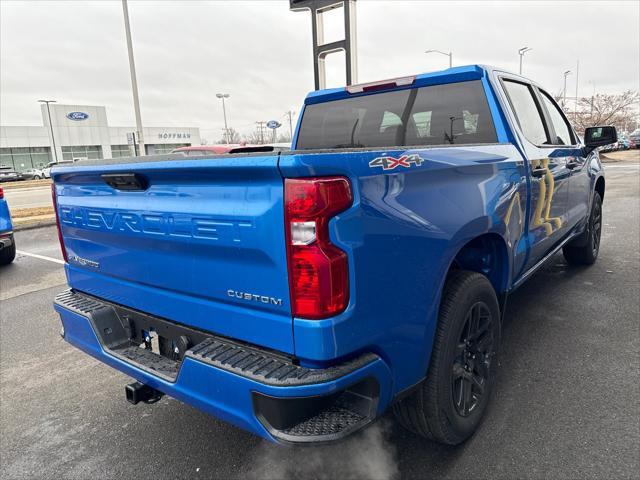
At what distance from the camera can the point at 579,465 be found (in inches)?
90.2

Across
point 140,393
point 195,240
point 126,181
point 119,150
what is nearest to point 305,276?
point 195,240

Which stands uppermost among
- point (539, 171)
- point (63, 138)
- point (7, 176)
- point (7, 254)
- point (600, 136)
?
point (63, 138)

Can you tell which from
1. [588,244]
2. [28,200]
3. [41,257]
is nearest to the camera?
[588,244]

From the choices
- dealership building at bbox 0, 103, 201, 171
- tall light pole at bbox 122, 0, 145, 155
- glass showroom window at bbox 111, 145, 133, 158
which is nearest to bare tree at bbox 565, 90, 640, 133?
tall light pole at bbox 122, 0, 145, 155

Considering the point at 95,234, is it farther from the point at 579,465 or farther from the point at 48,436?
the point at 579,465

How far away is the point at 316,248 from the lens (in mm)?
1652

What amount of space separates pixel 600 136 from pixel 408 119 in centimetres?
232

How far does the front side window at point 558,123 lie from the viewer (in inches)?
165

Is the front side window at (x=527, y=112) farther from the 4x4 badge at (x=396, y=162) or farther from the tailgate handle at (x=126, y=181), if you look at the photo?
the tailgate handle at (x=126, y=181)

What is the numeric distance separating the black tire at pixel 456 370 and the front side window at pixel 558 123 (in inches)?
84.7

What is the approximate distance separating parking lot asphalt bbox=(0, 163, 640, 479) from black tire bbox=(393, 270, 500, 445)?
0.18 meters

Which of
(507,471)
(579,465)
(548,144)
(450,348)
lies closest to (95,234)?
(450,348)

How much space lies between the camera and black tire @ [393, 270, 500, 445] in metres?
2.20

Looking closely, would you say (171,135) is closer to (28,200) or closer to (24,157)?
(24,157)
